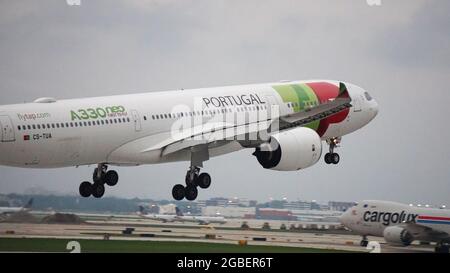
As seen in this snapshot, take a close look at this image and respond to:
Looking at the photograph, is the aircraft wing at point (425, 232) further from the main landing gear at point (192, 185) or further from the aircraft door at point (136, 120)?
the aircraft door at point (136, 120)

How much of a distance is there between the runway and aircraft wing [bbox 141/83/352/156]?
382cm

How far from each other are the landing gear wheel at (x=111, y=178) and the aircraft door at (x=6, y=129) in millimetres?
9485

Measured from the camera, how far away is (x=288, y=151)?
68562 millimetres

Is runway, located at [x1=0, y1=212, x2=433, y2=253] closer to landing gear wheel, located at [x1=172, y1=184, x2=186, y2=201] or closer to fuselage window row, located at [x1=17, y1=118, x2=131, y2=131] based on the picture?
landing gear wheel, located at [x1=172, y1=184, x2=186, y2=201]

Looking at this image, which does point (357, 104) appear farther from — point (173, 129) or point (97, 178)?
point (97, 178)

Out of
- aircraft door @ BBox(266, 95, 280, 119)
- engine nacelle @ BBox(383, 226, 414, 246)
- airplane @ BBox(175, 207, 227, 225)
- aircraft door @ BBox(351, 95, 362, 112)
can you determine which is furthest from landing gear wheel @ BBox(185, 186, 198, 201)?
aircraft door @ BBox(351, 95, 362, 112)

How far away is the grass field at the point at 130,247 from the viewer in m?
61.1

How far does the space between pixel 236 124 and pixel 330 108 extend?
441 cm

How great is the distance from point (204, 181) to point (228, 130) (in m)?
2.58

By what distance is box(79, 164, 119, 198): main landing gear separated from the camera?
232 feet

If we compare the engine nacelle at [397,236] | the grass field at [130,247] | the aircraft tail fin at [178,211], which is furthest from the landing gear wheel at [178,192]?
the engine nacelle at [397,236]

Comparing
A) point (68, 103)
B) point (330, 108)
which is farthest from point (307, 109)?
point (68, 103)
